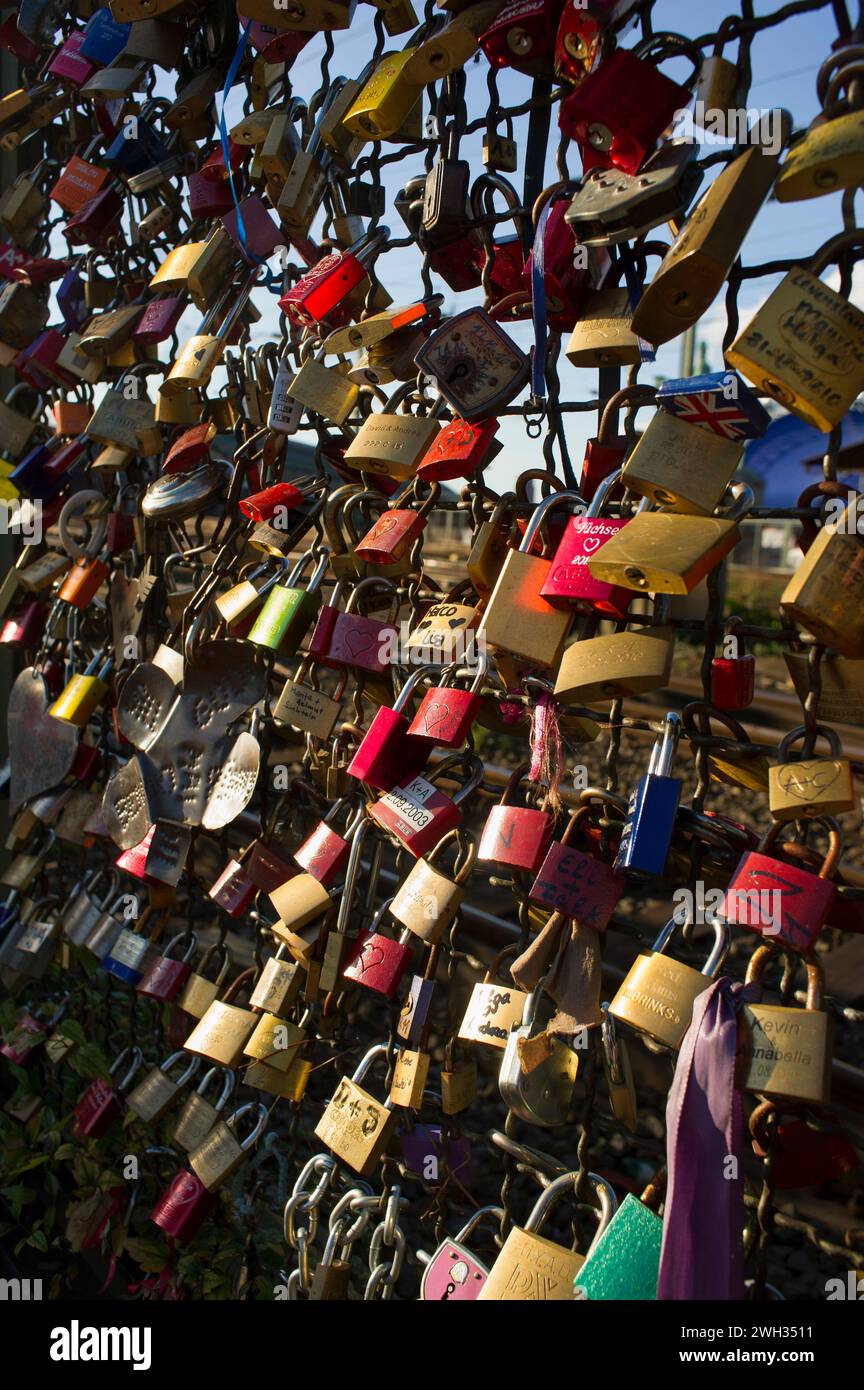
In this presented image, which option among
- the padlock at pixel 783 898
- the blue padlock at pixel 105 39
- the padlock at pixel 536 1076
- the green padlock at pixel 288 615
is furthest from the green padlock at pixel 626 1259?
the blue padlock at pixel 105 39

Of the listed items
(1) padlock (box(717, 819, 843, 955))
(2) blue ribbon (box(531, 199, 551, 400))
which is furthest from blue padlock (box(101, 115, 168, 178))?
(1) padlock (box(717, 819, 843, 955))

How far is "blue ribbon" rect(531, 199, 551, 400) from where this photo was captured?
1.53 metres

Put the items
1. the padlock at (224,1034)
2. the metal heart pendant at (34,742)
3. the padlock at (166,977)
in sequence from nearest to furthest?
the padlock at (224,1034)
the padlock at (166,977)
the metal heart pendant at (34,742)

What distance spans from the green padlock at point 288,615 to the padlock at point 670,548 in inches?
30.6

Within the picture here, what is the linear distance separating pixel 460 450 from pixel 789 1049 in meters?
0.97

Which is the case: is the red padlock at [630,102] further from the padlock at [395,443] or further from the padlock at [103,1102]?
the padlock at [103,1102]

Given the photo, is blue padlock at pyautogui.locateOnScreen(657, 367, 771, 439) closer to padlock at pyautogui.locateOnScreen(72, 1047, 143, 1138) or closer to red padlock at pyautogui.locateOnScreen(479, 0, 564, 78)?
red padlock at pyautogui.locateOnScreen(479, 0, 564, 78)

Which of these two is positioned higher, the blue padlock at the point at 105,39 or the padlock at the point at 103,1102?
the blue padlock at the point at 105,39

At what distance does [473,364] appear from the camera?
167 cm

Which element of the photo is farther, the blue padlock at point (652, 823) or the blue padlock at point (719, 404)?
the blue padlock at point (652, 823)

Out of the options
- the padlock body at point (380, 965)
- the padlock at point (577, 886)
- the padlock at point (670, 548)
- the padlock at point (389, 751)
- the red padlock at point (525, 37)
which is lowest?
the padlock body at point (380, 965)

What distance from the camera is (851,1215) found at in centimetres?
295

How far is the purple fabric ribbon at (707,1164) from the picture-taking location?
1278mm
